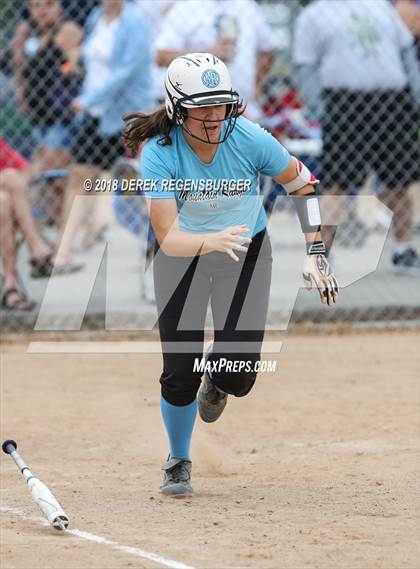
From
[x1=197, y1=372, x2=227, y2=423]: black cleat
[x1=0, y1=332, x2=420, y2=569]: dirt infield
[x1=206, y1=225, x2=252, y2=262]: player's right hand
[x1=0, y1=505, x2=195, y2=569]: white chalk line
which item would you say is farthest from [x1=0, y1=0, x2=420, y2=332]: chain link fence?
[x1=206, y1=225, x2=252, y2=262]: player's right hand

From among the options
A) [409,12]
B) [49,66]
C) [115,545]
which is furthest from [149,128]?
[409,12]

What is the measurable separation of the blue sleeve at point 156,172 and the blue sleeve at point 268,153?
1.28 ft

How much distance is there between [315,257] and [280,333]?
3.54 m

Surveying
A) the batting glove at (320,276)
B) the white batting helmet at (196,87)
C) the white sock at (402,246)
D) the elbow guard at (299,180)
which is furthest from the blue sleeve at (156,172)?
the white sock at (402,246)

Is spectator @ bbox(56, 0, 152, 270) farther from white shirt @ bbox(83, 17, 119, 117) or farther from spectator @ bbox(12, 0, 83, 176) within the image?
spectator @ bbox(12, 0, 83, 176)

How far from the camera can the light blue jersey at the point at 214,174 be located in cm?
480

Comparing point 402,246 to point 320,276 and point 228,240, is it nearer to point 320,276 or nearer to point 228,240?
point 320,276

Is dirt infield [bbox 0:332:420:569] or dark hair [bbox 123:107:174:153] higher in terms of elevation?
dark hair [bbox 123:107:174:153]

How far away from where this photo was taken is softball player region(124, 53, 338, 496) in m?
4.73

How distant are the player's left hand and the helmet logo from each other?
2.84 feet

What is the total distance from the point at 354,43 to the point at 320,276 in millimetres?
4475

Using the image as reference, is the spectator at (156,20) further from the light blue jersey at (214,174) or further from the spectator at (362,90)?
the light blue jersey at (214,174)

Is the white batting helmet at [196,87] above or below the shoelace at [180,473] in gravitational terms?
above

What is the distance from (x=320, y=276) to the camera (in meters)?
4.94
